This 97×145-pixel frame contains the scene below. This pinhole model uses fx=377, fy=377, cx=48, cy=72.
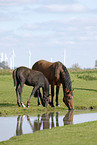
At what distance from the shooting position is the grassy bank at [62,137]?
9.99 metres

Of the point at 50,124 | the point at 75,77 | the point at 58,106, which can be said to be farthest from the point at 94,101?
the point at 75,77

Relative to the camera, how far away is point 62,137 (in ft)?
35.5

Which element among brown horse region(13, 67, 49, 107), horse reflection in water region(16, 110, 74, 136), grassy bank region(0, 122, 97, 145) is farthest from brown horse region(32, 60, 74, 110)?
grassy bank region(0, 122, 97, 145)

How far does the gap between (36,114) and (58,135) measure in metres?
6.85

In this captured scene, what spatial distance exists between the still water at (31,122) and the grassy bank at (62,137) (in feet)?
2.75

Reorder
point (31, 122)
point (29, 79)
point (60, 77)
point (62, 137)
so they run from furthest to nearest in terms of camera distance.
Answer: point (60, 77) < point (29, 79) < point (31, 122) < point (62, 137)

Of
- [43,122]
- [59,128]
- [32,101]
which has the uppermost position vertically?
[59,128]

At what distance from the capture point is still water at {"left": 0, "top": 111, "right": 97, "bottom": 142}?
1271 cm

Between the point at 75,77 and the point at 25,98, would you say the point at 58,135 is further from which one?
the point at 75,77

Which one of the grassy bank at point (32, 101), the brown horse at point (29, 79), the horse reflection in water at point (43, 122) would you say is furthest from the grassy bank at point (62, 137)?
the brown horse at point (29, 79)

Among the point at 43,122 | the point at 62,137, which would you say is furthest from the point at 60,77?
the point at 62,137

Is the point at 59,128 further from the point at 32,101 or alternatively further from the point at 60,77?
the point at 32,101

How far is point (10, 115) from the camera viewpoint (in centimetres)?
1745

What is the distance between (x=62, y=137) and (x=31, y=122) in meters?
4.43
